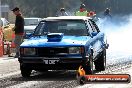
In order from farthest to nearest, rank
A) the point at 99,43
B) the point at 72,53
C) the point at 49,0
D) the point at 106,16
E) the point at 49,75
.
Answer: the point at 49,0
the point at 106,16
the point at 99,43
the point at 49,75
the point at 72,53

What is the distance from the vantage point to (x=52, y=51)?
39.3 ft

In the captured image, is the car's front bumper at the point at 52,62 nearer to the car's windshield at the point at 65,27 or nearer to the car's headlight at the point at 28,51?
the car's headlight at the point at 28,51

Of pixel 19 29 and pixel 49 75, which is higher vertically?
pixel 19 29

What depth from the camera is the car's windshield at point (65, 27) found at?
13078 millimetres

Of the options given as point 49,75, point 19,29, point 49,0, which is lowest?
point 49,75

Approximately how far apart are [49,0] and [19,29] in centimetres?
5998

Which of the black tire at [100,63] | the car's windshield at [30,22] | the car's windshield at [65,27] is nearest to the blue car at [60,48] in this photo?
the car's windshield at [65,27]

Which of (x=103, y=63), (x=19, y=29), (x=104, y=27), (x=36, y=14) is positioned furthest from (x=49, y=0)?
(x=103, y=63)

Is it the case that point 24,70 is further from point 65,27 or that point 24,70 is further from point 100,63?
point 100,63

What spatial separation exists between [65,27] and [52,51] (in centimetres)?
134

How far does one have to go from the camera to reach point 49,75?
13.0 meters

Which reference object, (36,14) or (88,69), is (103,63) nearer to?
(88,69)

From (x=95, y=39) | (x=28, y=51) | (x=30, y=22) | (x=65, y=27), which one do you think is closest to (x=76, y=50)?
(x=28, y=51)

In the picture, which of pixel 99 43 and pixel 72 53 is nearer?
pixel 72 53
